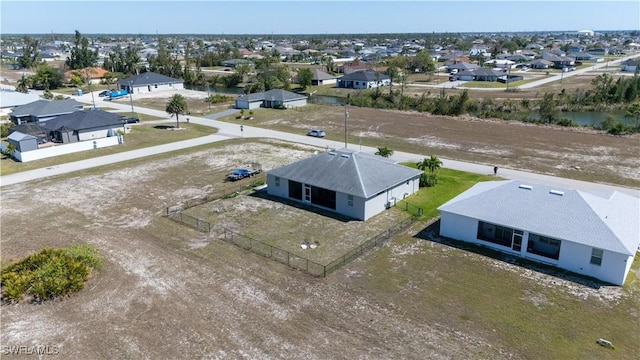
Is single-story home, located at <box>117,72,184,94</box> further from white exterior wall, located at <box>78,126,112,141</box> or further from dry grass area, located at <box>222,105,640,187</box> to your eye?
white exterior wall, located at <box>78,126,112,141</box>

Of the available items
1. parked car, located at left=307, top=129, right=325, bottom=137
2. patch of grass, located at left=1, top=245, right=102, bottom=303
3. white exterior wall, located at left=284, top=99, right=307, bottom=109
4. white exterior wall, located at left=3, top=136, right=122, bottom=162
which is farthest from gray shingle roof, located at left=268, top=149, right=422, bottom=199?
white exterior wall, located at left=284, top=99, right=307, bottom=109

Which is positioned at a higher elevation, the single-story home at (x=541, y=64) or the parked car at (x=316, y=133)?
the single-story home at (x=541, y=64)

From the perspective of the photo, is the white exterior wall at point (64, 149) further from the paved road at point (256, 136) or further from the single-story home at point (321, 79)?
the single-story home at point (321, 79)

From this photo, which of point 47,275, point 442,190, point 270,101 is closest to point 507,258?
point 442,190

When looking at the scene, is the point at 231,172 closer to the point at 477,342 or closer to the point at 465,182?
the point at 465,182

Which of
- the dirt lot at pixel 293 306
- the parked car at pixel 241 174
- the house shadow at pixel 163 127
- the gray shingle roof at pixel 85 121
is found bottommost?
the dirt lot at pixel 293 306

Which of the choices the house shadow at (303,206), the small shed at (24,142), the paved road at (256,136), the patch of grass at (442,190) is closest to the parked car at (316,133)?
the paved road at (256,136)

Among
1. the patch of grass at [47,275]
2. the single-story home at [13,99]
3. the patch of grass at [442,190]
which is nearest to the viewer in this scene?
the patch of grass at [47,275]

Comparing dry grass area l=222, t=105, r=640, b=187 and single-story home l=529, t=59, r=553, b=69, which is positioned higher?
single-story home l=529, t=59, r=553, b=69
